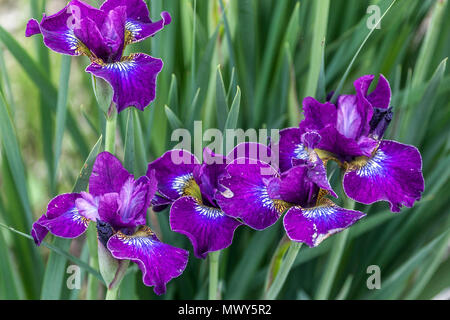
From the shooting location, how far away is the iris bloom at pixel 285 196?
0.53 m

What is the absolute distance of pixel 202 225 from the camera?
0.57m

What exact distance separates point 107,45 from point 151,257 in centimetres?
24

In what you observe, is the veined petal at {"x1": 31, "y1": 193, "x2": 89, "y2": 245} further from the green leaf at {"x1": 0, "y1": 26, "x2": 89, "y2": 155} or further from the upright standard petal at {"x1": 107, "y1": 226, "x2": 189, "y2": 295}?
the green leaf at {"x1": 0, "y1": 26, "x2": 89, "y2": 155}

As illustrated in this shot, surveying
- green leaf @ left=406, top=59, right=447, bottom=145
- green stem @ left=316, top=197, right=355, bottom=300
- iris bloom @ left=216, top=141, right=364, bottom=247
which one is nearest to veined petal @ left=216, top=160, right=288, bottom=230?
iris bloom @ left=216, top=141, right=364, bottom=247

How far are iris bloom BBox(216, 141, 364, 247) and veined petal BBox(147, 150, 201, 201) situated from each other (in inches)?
Answer: 2.6

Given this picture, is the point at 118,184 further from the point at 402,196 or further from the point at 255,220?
the point at 402,196

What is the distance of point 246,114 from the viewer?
87 cm

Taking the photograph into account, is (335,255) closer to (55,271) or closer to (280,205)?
(280,205)

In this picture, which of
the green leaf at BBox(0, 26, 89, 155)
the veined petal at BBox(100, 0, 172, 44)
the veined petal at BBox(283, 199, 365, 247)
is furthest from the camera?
the green leaf at BBox(0, 26, 89, 155)

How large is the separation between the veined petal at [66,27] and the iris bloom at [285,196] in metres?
0.23

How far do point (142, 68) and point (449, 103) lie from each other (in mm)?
600

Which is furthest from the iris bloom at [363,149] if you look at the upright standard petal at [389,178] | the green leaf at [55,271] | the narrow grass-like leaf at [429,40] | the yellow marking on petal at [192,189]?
the green leaf at [55,271]

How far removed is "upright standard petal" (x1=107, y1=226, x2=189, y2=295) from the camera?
20.9 inches

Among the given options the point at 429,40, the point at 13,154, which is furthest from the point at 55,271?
the point at 429,40
